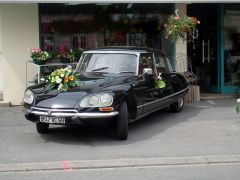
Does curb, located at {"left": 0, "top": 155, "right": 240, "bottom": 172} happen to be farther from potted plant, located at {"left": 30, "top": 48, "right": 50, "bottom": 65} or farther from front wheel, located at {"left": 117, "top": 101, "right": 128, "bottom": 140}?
potted plant, located at {"left": 30, "top": 48, "right": 50, "bottom": 65}

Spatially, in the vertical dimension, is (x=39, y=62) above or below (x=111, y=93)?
above

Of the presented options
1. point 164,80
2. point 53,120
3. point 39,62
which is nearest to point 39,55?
point 39,62

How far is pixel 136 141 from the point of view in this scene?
8.42 meters

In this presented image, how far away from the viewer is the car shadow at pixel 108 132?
846cm

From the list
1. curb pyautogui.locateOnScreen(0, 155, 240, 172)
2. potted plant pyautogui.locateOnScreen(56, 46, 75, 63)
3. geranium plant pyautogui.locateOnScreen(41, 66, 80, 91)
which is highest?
potted plant pyautogui.locateOnScreen(56, 46, 75, 63)

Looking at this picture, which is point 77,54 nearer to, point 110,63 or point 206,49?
point 110,63

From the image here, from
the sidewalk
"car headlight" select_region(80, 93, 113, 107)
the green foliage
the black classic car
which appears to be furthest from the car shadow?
the green foliage

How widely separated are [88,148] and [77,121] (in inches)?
19.1

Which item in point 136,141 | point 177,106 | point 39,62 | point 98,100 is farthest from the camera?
point 39,62

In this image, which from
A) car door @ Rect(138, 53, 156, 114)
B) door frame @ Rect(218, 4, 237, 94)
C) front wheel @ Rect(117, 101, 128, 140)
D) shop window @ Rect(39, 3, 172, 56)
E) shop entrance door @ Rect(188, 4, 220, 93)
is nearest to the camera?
front wheel @ Rect(117, 101, 128, 140)

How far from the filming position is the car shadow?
333 inches

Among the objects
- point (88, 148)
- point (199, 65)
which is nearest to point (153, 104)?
point (88, 148)

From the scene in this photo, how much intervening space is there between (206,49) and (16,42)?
19.3 ft

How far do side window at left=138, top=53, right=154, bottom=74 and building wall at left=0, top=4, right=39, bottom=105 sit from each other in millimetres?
4220
